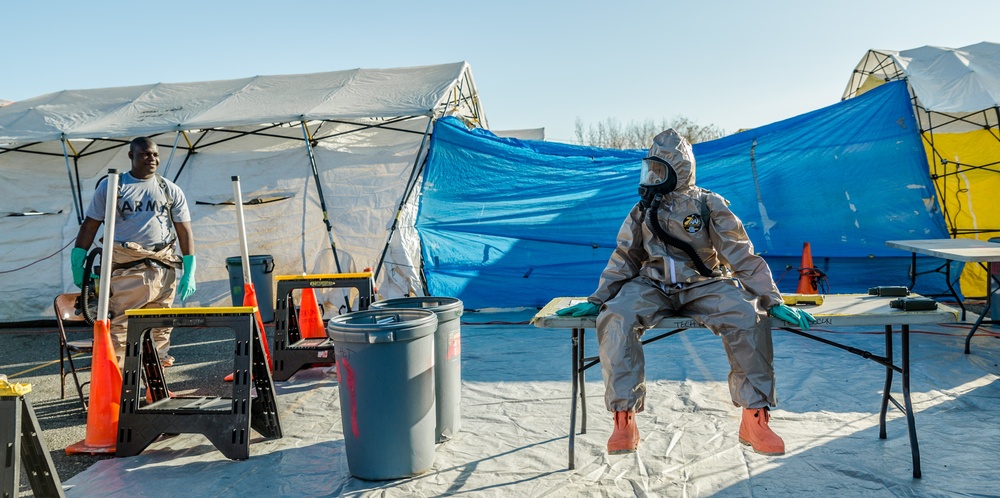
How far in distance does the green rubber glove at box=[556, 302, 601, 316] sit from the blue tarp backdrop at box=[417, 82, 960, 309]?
5233 mm

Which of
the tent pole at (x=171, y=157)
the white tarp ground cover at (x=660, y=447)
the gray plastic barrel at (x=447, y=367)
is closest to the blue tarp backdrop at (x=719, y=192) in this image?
the white tarp ground cover at (x=660, y=447)

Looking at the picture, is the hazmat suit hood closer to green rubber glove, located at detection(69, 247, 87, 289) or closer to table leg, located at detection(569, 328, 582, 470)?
table leg, located at detection(569, 328, 582, 470)

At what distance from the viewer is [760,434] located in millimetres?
3361

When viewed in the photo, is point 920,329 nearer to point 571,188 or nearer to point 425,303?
point 571,188

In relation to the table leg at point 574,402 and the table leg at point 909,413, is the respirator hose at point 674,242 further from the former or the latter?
the table leg at point 909,413

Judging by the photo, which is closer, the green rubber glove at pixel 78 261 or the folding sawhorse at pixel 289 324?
the green rubber glove at pixel 78 261

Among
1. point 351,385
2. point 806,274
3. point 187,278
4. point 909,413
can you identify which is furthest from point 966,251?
point 187,278

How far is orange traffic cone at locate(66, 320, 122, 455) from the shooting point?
423cm

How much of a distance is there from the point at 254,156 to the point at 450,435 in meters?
6.92

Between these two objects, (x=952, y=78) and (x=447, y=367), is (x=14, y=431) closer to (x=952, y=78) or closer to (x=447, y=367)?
(x=447, y=367)

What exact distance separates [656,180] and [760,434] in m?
1.52

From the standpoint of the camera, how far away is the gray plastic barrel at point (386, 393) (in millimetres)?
3461

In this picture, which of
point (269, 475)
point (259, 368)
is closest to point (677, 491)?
point (269, 475)

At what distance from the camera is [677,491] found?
3.39 meters
